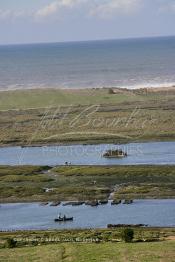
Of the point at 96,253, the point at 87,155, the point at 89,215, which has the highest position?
the point at 87,155

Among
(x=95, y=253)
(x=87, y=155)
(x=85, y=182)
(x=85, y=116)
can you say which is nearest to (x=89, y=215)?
(x=85, y=182)

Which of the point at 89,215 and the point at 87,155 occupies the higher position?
the point at 87,155

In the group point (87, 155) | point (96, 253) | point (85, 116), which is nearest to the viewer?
point (96, 253)

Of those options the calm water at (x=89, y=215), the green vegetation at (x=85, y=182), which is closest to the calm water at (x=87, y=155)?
the green vegetation at (x=85, y=182)

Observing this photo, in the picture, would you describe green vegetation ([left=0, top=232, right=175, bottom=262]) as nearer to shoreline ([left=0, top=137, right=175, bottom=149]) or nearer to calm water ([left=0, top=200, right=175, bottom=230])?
calm water ([left=0, top=200, right=175, bottom=230])

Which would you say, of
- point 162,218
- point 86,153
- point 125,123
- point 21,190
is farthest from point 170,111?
point 162,218

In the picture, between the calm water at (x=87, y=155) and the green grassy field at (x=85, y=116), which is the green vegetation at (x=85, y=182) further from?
the green grassy field at (x=85, y=116)

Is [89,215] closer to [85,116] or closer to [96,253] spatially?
[96,253]
